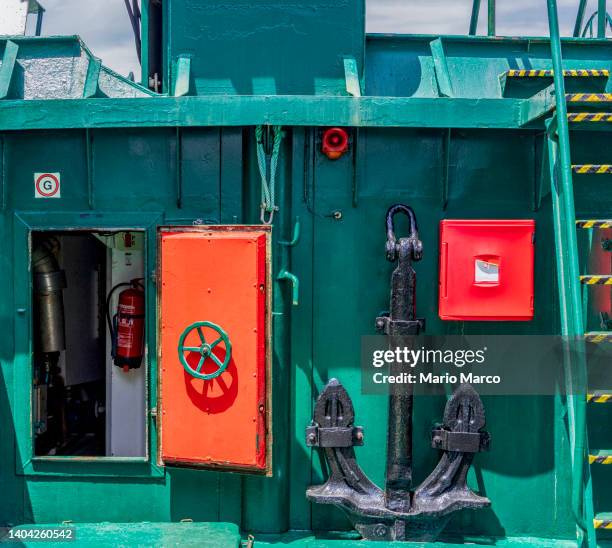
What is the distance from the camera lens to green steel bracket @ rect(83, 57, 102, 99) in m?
4.20

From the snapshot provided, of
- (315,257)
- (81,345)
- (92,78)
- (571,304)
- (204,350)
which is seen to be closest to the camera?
(571,304)

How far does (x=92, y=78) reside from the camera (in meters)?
4.27

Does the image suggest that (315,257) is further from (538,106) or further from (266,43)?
(538,106)

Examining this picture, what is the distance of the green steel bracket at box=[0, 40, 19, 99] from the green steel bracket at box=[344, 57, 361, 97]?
7.44ft

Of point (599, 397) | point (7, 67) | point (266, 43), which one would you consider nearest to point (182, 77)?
point (266, 43)

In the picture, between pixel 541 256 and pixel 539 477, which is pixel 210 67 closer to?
pixel 541 256

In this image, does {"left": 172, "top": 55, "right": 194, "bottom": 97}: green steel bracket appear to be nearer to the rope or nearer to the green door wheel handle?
the rope

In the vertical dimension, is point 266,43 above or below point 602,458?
above

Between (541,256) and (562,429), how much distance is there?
1.16 metres

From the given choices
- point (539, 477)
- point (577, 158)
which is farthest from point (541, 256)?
point (539, 477)

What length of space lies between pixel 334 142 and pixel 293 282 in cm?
95

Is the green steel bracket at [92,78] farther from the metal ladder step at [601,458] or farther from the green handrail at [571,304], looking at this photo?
the metal ladder step at [601,458]

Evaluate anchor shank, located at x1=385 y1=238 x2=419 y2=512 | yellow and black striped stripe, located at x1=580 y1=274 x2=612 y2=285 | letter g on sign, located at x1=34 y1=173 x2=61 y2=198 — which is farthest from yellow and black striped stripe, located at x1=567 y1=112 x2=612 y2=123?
letter g on sign, located at x1=34 y1=173 x2=61 y2=198

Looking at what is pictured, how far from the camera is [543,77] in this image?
4.21 meters
